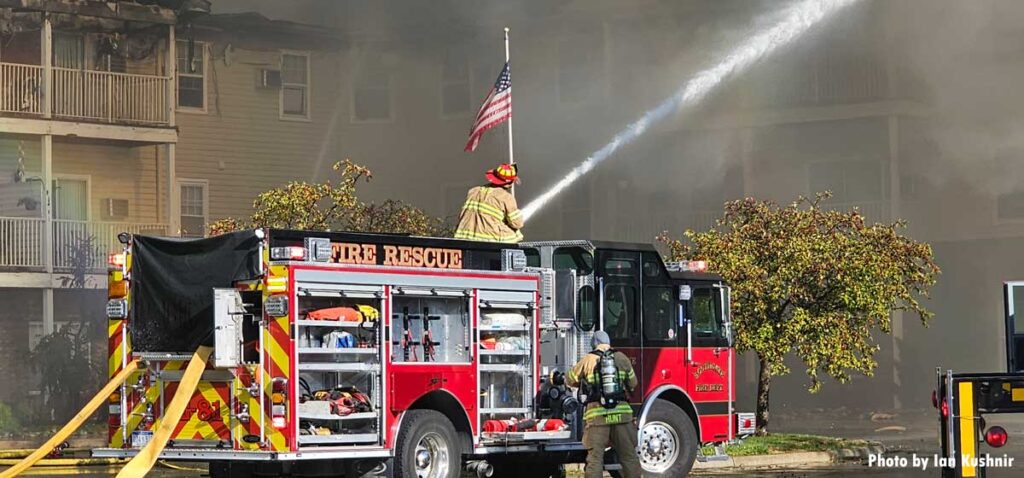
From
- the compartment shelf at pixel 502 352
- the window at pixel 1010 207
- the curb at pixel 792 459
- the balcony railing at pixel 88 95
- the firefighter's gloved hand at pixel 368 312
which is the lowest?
the curb at pixel 792 459

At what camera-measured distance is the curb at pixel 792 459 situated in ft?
68.0

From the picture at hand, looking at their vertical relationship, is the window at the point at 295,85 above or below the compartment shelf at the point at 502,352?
above

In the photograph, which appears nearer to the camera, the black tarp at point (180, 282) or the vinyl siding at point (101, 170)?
the black tarp at point (180, 282)

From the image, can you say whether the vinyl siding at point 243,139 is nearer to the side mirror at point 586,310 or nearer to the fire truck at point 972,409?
the side mirror at point 586,310

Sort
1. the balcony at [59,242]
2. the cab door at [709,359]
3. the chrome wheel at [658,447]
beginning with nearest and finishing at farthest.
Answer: the chrome wheel at [658,447]
the cab door at [709,359]
the balcony at [59,242]

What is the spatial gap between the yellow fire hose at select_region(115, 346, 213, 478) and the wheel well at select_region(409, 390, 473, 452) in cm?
194

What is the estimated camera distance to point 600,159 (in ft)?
120

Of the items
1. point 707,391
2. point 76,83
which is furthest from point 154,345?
point 76,83

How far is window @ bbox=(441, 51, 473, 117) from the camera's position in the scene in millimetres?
36562

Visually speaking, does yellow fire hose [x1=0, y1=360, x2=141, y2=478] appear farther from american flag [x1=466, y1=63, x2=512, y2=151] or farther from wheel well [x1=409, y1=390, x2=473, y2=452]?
american flag [x1=466, y1=63, x2=512, y2=151]

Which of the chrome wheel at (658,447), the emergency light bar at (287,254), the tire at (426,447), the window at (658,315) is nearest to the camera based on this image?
the emergency light bar at (287,254)

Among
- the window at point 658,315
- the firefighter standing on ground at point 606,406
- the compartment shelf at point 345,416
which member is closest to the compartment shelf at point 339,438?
the compartment shelf at point 345,416

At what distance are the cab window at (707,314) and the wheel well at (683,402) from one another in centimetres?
68

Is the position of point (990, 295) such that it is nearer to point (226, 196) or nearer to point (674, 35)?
point (674, 35)
